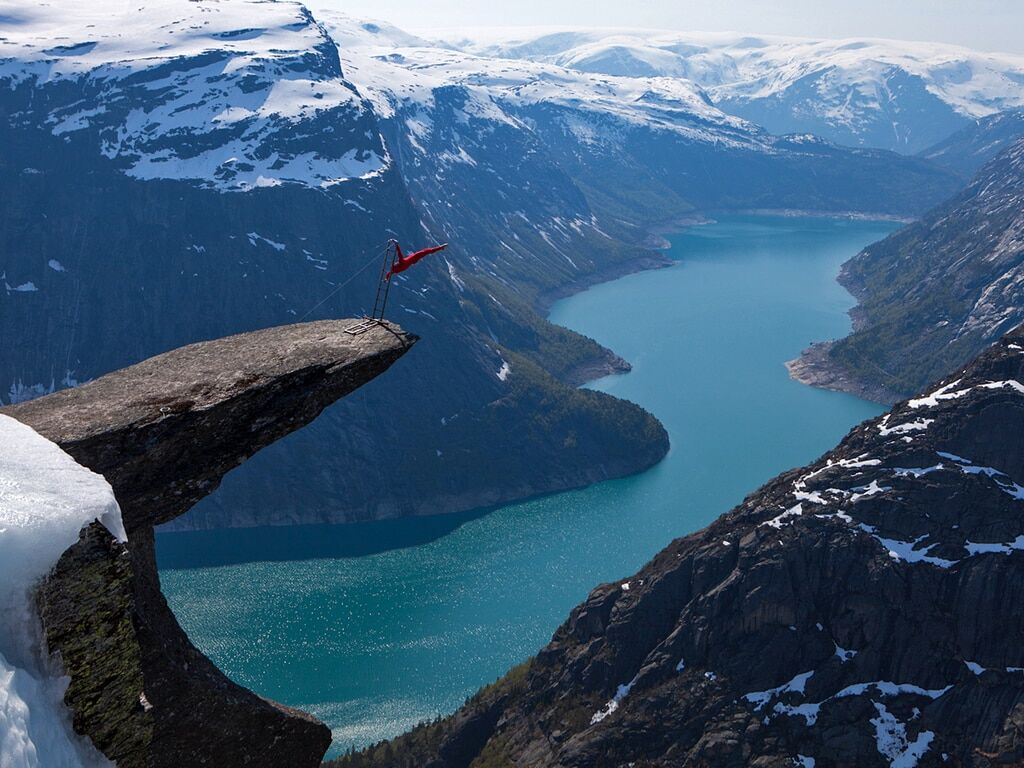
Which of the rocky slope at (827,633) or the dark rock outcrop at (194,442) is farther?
the rocky slope at (827,633)

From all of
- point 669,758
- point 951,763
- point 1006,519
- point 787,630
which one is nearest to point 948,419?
point 1006,519

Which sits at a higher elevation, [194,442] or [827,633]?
[194,442]

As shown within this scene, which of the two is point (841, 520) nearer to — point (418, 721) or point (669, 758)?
point (669, 758)

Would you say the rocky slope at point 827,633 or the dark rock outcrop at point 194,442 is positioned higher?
the dark rock outcrop at point 194,442

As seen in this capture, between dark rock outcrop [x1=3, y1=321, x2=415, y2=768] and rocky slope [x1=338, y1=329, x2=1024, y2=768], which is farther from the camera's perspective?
rocky slope [x1=338, y1=329, x2=1024, y2=768]

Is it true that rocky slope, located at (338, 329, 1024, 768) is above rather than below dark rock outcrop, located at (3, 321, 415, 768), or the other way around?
below

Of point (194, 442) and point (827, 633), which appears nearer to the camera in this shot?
point (194, 442)
